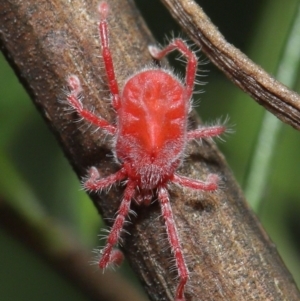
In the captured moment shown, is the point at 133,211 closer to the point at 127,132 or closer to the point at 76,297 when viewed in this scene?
the point at 127,132

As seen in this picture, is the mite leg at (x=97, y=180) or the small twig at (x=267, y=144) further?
the small twig at (x=267, y=144)

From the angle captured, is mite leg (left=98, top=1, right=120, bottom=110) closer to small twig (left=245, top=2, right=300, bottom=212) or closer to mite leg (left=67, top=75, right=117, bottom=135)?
Answer: mite leg (left=67, top=75, right=117, bottom=135)

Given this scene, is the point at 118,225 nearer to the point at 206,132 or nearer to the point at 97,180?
the point at 97,180

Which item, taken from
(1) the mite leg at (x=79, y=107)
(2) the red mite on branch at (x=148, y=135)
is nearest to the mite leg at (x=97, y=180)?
(2) the red mite on branch at (x=148, y=135)

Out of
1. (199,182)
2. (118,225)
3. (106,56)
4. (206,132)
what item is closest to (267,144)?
(206,132)

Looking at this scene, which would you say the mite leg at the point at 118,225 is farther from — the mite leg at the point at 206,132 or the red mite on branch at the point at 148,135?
the mite leg at the point at 206,132
